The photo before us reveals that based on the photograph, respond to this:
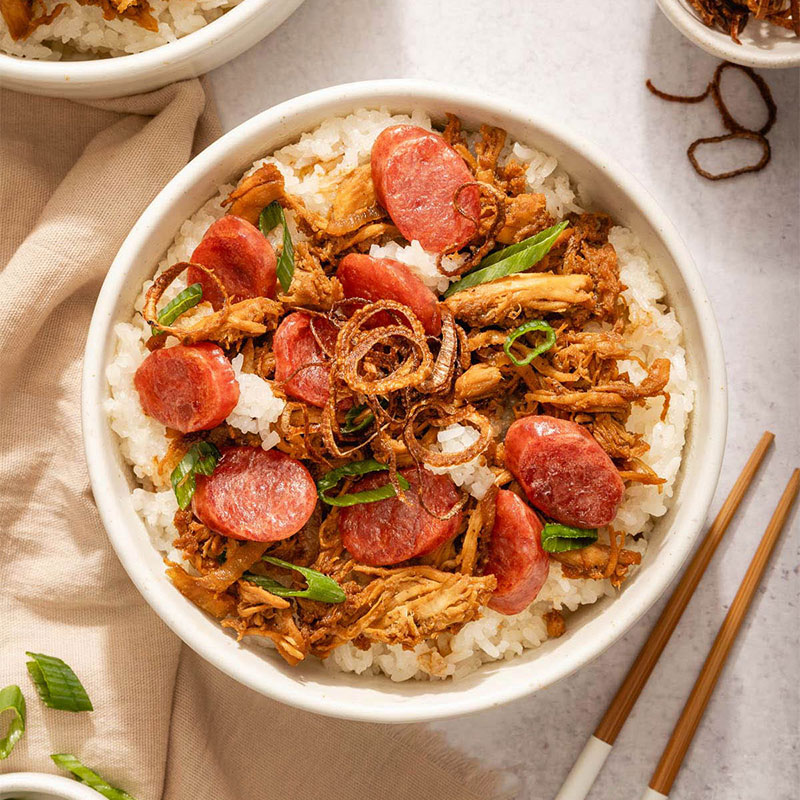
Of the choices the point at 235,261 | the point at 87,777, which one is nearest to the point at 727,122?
the point at 235,261

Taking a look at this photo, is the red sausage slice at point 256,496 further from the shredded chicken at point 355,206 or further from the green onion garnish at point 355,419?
the shredded chicken at point 355,206

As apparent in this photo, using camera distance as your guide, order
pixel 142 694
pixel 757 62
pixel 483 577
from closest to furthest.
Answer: pixel 483 577
pixel 757 62
pixel 142 694

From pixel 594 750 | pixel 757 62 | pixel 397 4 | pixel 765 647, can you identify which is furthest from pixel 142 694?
pixel 757 62

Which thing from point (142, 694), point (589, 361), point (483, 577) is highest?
point (589, 361)

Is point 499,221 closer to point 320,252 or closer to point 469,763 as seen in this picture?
point 320,252

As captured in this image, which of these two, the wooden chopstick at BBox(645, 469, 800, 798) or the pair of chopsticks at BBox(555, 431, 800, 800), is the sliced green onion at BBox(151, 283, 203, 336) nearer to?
the pair of chopsticks at BBox(555, 431, 800, 800)

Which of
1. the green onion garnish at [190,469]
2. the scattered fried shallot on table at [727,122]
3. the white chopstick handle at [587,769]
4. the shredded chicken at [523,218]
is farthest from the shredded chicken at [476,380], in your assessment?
the white chopstick handle at [587,769]

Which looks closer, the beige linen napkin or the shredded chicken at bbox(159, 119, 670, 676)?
the shredded chicken at bbox(159, 119, 670, 676)

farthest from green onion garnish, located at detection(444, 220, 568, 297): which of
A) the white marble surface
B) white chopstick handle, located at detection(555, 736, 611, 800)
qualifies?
white chopstick handle, located at detection(555, 736, 611, 800)
